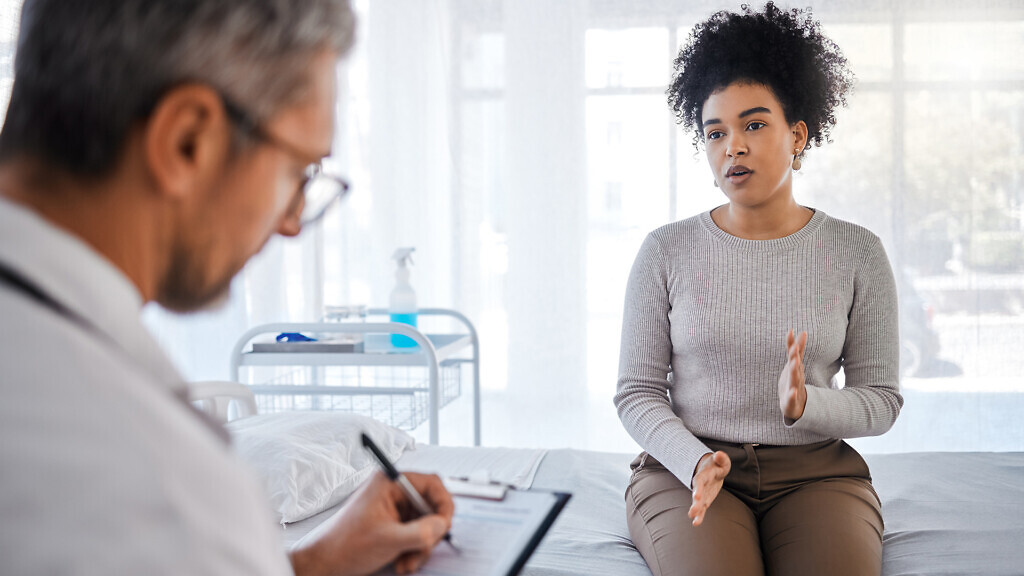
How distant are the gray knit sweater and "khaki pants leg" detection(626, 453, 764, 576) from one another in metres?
0.07

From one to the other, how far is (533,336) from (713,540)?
6.75 feet

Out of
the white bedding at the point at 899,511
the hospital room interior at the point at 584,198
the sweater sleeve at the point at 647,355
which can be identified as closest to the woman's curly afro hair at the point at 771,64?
the sweater sleeve at the point at 647,355

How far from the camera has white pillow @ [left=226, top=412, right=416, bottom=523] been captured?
1.25 metres

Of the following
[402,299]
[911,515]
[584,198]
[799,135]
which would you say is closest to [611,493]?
[911,515]

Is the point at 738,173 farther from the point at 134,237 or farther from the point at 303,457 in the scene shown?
the point at 134,237

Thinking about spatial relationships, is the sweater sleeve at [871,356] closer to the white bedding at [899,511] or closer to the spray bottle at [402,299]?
the white bedding at [899,511]

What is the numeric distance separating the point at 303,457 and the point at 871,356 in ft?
3.15

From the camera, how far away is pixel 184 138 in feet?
1.30

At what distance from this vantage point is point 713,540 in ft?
3.52

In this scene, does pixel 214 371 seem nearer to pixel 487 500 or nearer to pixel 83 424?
pixel 487 500

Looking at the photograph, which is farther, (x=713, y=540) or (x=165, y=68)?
(x=713, y=540)

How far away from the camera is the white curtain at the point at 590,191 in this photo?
294 centimetres

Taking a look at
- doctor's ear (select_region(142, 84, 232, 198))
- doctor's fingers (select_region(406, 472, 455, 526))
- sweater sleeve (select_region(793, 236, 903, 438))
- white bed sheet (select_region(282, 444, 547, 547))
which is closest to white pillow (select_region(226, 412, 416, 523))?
white bed sheet (select_region(282, 444, 547, 547))

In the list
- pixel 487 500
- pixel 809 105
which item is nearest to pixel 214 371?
pixel 809 105
